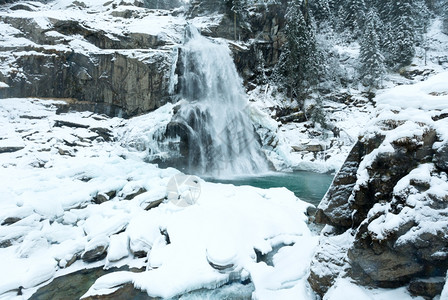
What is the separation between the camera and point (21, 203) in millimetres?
7340

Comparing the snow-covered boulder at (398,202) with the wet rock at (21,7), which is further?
the wet rock at (21,7)

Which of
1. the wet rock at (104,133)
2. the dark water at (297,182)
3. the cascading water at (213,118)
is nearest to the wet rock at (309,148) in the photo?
the dark water at (297,182)

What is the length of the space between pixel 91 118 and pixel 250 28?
2138cm

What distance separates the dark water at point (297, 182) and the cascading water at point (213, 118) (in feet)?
6.31

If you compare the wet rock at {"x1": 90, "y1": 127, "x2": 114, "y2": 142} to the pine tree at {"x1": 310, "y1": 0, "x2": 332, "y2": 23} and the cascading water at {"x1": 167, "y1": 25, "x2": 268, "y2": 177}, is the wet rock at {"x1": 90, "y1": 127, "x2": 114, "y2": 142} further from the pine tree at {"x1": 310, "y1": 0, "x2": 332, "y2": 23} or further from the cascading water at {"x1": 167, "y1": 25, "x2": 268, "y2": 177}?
the pine tree at {"x1": 310, "y1": 0, "x2": 332, "y2": 23}

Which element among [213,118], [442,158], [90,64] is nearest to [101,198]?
[442,158]

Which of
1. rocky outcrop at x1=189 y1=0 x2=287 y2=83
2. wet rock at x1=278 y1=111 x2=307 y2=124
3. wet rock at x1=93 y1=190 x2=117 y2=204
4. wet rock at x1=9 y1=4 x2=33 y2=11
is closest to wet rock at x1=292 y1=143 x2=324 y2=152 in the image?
wet rock at x1=278 y1=111 x2=307 y2=124

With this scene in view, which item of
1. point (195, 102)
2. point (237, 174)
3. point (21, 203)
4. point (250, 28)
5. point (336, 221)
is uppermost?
point (250, 28)

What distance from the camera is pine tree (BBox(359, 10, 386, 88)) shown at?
24.7 metres

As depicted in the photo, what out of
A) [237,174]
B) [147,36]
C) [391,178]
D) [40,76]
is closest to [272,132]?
[237,174]

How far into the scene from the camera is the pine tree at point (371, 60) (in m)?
24.7

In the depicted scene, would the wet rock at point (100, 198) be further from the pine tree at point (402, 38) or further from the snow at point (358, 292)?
the pine tree at point (402, 38)

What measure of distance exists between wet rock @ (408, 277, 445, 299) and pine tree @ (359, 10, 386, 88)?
1112 inches

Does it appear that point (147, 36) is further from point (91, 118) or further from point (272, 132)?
point (272, 132)
